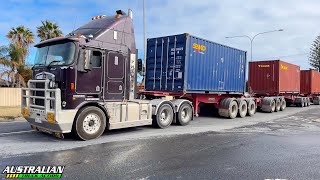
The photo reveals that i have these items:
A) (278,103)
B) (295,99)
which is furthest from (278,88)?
(295,99)

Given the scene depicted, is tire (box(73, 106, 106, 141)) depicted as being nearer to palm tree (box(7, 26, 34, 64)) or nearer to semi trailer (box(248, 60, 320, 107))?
semi trailer (box(248, 60, 320, 107))

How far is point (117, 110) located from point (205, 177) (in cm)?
485

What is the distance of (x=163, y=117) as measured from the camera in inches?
473

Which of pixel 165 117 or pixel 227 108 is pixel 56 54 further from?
pixel 227 108

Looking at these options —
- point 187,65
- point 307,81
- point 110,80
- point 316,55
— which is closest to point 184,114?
point 187,65

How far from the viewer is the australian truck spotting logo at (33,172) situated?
225 inches

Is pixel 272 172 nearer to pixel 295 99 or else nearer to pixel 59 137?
pixel 59 137

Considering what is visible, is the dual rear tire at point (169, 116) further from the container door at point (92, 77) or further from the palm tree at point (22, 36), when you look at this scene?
the palm tree at point (22, 36)

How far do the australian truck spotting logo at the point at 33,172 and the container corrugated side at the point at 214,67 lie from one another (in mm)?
8021

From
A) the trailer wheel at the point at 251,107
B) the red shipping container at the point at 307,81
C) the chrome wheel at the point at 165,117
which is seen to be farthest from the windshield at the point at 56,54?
the red shipping container at the point at 307,81

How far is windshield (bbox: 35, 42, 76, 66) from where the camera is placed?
8.72 m

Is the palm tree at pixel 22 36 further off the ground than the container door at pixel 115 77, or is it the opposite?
the palm tree at pixel 22 36

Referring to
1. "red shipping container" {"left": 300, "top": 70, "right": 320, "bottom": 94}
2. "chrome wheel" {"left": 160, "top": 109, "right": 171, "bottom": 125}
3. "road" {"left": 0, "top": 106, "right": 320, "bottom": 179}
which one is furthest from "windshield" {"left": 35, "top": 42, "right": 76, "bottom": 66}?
"red shipping container" {"left": 300, "top": 70, "right": 320, "bottom": 94}

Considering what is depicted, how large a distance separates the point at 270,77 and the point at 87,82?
1689 cm
